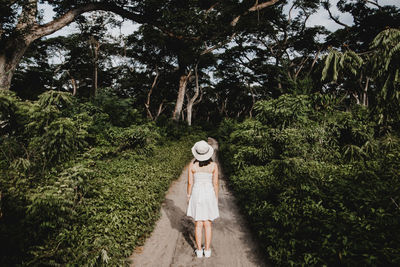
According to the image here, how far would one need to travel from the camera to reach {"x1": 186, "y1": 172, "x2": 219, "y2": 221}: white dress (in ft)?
11.0

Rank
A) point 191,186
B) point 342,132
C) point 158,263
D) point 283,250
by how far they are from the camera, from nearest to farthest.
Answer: point 283,250 → point 158,263 → point 191,186 → point 342,132

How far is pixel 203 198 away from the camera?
3385 millimetres

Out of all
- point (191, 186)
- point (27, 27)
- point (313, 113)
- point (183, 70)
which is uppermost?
point (183, 70)

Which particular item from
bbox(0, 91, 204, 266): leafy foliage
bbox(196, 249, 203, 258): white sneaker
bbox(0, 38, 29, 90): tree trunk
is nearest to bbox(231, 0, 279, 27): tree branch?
bbox(0, 38, 29, 90): tree trunk

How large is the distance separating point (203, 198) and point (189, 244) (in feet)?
3.85

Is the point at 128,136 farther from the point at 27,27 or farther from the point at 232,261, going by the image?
the point at 232,261

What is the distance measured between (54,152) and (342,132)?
6999 millimetres

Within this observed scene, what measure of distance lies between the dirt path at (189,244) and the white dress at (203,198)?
2.46 feet

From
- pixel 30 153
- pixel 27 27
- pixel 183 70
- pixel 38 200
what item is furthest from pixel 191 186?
pixel 183 70

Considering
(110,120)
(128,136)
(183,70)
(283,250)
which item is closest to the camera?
(283,250)

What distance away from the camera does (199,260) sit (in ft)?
11.0

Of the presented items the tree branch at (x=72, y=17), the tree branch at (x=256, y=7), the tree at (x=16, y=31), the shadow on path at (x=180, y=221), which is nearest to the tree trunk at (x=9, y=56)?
the tree at (x=16, y=31)

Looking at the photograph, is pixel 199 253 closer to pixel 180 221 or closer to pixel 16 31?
pixel 180 221

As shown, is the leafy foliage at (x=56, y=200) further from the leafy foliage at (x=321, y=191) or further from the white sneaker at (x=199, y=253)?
the leafy foliage at (x=321, y=191)
